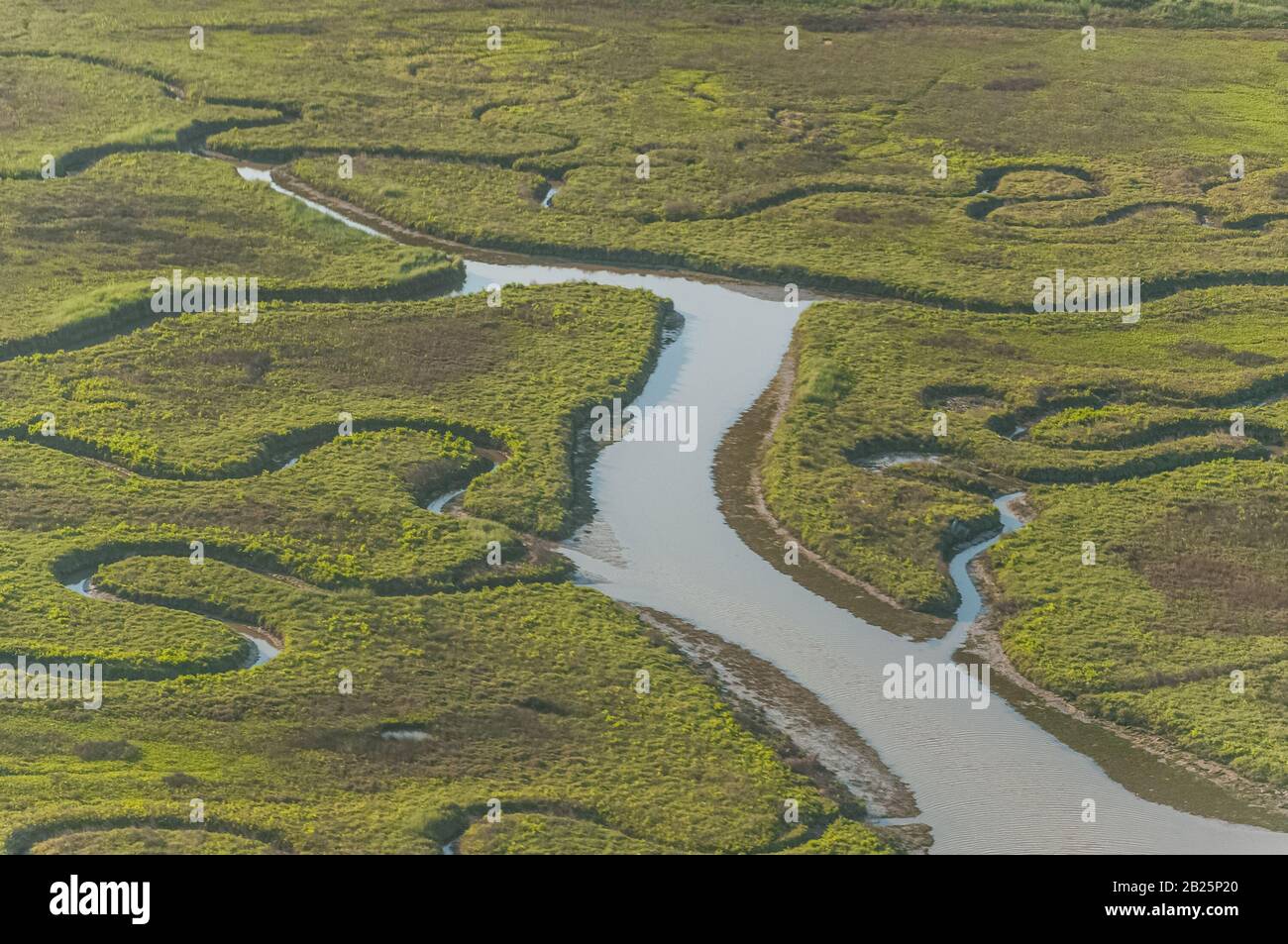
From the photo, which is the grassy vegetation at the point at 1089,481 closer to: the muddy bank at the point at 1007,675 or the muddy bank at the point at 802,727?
the muddy bank at the point at 1007,675

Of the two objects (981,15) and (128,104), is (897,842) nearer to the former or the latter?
(128,104)

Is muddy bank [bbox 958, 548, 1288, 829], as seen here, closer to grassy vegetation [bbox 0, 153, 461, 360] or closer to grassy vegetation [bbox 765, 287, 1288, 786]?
grassy vegetation [bbox 765, 287, 1288, 786]

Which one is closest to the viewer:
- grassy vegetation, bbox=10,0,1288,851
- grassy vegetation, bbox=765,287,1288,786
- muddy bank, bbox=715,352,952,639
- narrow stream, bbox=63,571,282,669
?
grassy vegetation, bbox=10,0,1288,851

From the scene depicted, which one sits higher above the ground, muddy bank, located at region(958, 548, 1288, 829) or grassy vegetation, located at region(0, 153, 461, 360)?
grassy vegetation, located at region(0, 153, 461, 360)

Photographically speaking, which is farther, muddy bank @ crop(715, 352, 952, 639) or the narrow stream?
muddy bank @ crop(715, 352, 952, 639)

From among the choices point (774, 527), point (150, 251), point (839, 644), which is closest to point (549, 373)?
point (774, 527)

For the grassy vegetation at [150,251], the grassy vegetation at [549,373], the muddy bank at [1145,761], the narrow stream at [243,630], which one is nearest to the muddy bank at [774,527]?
the grassy vegetation at [549,373]

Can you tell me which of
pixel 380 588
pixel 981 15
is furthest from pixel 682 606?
pixel 981 15

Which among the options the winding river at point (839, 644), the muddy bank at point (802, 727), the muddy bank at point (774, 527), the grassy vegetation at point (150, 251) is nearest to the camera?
the winding river at point (839, 644)

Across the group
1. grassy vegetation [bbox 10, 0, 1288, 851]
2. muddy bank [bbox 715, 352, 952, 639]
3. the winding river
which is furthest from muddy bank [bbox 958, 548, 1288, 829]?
muddy bank [bbox 715, 352, 952, 639]
